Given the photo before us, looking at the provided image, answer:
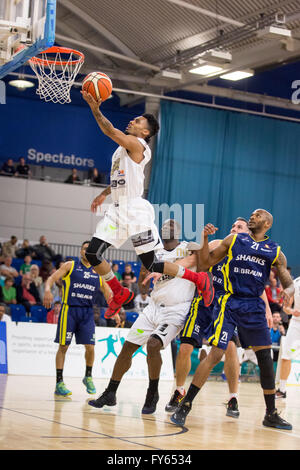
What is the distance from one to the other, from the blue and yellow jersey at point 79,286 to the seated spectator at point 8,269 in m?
7.82

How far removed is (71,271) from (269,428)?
404cm

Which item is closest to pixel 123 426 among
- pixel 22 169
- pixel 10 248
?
pixel 10 248

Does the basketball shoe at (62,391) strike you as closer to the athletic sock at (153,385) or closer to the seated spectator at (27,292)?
the athletic sock at (153,385)

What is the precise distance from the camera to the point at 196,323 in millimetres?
7902

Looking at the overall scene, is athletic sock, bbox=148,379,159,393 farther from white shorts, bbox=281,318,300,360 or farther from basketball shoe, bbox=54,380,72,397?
white shorts, bbox=281,318,300,360

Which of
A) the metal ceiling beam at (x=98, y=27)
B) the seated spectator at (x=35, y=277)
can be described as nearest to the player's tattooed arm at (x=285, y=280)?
the seated spectator at (x=35, y=277)

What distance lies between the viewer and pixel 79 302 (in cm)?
999

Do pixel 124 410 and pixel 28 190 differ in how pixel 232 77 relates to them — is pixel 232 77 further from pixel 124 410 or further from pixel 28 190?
pixel 124 410

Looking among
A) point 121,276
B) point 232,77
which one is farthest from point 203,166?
point 121,276

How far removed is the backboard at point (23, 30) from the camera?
7602 mm

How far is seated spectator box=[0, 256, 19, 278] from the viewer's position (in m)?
17.7

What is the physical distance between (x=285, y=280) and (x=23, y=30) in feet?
13.8

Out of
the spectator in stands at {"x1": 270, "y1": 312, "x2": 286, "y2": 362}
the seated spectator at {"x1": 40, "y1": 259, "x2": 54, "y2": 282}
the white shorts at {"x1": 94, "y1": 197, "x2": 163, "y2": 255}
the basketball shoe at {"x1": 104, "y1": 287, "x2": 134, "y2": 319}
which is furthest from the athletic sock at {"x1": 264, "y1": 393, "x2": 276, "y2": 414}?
the seated spectator at {"x1": 40, "y1": 259, "x2": 54, "y2": 282}

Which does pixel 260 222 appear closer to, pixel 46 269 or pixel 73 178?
pixel 46 269
